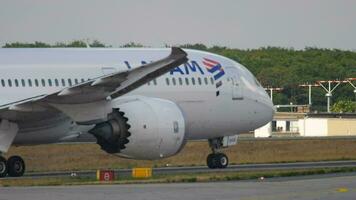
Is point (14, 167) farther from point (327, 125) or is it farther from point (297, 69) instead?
point (297, 69)

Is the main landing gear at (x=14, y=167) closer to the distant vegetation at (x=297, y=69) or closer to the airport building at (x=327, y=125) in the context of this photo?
the airport building at (x=327, y=125)

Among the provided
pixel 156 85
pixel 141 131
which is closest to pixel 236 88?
pixel 156 85

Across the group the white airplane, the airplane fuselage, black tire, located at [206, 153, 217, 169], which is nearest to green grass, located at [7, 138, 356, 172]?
black tire, located at [206, 153, 217, 169]

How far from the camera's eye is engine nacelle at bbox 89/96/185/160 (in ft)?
110

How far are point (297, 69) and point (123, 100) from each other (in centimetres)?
11598

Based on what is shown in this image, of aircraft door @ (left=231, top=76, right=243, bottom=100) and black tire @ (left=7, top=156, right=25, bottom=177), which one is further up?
aircraft door @ (left=231, top=76, right=243, bottom=100)

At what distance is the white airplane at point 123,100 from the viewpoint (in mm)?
32938

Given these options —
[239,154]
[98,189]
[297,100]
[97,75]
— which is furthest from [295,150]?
[297,100]

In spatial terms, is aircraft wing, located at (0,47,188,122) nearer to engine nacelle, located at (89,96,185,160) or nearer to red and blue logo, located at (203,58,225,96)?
engine nacelle, located at (89,96,185,160)

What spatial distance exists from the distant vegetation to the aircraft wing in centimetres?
10826

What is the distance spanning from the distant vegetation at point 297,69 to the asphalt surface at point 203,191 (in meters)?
114

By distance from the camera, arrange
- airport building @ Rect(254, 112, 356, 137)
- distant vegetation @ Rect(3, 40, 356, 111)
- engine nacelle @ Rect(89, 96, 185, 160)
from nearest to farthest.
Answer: engine nacelle @ Rect(89, 96, 185, 160) → airport building @ Rect(254, 112, 356, 137) → distant vegetation @ Rect(3, 40, 356, 111)

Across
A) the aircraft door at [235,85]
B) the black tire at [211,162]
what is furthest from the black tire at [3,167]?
the aircraft door at [235,85]

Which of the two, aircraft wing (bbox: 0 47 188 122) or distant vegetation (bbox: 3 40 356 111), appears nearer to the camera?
aircraft wing (bbox: 0 47 188 122)
